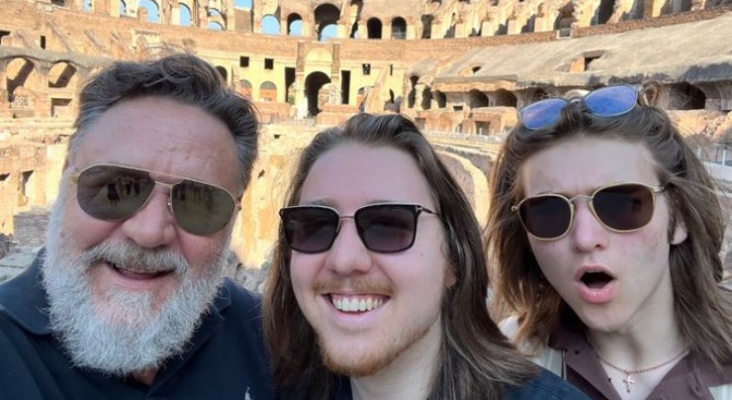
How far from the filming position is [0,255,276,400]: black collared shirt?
77.0 inches

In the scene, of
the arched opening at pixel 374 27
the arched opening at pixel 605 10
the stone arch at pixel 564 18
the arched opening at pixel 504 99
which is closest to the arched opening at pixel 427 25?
the arched opening at pixel 374 27

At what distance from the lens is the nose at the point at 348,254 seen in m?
1.84

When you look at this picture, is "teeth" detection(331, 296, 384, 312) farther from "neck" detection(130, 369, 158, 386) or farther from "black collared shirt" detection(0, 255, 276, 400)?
"neck" detection(130, 369, 158, 386)

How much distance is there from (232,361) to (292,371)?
31cm

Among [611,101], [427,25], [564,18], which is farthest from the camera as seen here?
[427,25]

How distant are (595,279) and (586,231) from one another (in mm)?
200

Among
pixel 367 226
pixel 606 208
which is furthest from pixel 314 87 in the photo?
pixel 367 226

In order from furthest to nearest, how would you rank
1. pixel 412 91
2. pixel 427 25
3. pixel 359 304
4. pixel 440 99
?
pixel 427 25, pixel 412 91, pixel 440 99, pixel 359 304

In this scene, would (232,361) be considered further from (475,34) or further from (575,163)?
(475,34)

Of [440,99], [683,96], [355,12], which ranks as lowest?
[683,96]

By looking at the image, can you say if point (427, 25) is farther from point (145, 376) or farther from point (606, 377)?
point (145, 376)

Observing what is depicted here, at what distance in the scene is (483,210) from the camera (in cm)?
848

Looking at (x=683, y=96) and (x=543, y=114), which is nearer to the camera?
(x=543, y=114)

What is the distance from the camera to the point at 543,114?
229 centimetres
